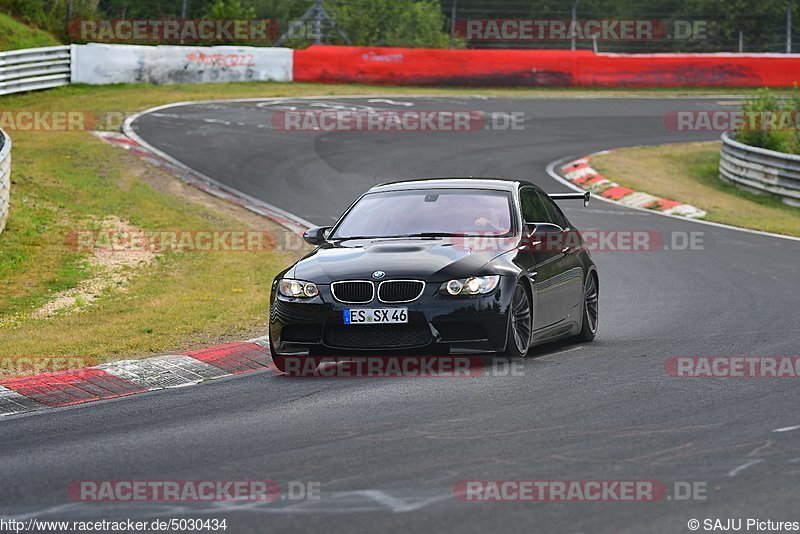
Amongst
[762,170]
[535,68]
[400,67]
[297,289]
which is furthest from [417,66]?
[297,289]

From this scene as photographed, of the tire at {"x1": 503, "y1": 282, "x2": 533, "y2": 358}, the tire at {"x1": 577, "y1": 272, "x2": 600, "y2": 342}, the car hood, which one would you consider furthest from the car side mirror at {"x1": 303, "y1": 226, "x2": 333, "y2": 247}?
the tire at {"x1": 577, "y1": 272, "x2": 600, "y2": 342}

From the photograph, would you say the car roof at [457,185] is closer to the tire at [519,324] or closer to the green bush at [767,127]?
the tire at [519,324]

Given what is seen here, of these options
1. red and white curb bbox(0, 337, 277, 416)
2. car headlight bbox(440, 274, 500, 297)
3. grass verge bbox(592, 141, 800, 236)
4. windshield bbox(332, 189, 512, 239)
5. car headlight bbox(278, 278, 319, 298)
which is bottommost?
grass verge bbox(592, 141, 800, 236)

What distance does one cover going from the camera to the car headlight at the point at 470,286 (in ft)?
30.6

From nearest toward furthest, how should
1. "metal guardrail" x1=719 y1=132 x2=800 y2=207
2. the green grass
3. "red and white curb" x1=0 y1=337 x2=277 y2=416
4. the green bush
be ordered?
"red and white curb" x1=0 y1=337 x2=277 y2=416 < "metal guardrail" x1=719 y1=132 x2=800 y2=207 < the green bush < the green grass

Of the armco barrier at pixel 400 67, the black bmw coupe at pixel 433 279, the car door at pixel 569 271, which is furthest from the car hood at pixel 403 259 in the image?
the armco barrier at pixel 400 67

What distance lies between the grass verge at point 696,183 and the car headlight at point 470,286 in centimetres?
1196

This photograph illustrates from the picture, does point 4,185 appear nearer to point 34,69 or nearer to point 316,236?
point 316,236

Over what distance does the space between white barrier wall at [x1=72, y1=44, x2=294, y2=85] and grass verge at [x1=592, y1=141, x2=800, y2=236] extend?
1230 cm

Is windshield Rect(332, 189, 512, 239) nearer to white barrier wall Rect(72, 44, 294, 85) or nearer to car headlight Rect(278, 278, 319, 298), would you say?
car headlight Rect(278, 278, 319, 298)

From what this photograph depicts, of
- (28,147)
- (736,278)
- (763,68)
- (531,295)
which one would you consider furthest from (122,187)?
(763,68)

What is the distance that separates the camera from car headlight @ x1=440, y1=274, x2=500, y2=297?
9.33 meters

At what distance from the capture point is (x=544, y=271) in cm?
1043

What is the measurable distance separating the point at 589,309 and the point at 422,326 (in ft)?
9.31
